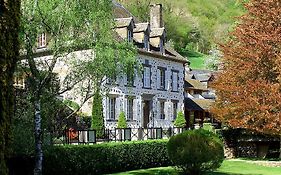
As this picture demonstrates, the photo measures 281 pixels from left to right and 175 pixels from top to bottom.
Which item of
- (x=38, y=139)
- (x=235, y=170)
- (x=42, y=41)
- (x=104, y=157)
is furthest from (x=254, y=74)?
(x=38, y=139)

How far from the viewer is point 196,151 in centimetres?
1866

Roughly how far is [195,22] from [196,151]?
95.4m

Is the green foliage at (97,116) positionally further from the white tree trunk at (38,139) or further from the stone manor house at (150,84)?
the white tree trunk at (38,139)

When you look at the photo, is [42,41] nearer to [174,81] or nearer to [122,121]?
[122,121]

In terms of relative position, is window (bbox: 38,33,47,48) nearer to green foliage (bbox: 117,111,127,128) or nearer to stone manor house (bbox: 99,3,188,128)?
stone manor house (bbox: 99,3,188,128)

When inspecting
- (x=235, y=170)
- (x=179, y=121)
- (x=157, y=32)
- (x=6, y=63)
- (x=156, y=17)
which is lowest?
(x=235, y=170)


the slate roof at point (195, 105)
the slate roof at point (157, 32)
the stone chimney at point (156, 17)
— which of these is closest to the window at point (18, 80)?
the slate roof at point (157, 32)

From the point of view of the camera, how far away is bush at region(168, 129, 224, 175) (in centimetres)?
1875

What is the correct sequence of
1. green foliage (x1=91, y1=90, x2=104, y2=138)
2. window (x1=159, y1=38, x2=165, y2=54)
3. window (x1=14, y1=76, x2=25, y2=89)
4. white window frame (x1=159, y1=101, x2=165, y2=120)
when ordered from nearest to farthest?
window (x1=14, y1=76, x2=25, y2=89) → green foliage (x1=91, y1=90, x2=104, y2=138) → window (x1=159, y1=38, x2=165, y2=54) → white window frame (x1=159, y1=101, x2=165, y2=120)

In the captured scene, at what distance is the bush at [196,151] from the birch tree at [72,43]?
14.3 ft

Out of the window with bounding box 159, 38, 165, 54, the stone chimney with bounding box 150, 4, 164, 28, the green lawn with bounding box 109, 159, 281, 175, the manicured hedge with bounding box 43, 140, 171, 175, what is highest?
the stone chimney with bounding box 150, 4, 164, 28

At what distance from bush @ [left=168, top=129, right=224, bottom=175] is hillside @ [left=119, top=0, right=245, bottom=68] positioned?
81.3 m

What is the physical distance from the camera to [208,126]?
105 feet

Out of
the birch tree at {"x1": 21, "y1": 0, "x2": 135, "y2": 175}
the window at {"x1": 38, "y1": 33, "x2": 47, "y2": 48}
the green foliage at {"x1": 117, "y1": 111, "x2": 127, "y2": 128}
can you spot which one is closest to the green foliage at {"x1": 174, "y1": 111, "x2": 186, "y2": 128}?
the green foliage at {"x1": 117, "y1": 111, "x2": 127, "y2": 128}
